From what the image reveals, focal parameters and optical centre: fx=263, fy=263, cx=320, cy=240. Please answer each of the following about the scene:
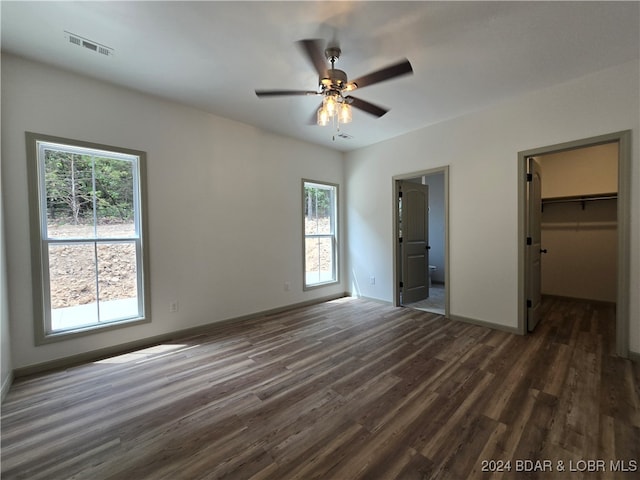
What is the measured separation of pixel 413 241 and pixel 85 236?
4540 mm

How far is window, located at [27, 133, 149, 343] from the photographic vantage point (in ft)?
8.14

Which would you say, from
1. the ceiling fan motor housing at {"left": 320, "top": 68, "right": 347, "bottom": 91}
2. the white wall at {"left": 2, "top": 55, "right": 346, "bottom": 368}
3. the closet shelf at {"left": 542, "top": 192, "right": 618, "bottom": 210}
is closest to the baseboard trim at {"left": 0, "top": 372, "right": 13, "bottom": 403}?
the white wall at {"left": 2, "top": 55, "right": 346, "bottom": 368}

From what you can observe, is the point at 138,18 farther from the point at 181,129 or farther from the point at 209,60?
the point at 181,129

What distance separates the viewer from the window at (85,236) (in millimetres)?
2480

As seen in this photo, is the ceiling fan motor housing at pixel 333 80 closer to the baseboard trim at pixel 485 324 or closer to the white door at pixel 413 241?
the white door at pixel 413 241

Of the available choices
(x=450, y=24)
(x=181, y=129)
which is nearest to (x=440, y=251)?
(x=450, y=24)

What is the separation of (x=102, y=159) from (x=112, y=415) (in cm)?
248

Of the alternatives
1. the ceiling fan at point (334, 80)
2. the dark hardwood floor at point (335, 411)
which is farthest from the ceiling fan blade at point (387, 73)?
the dark hardwood floor at point (335, 411)

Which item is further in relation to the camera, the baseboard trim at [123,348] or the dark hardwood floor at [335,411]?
the baseboard trim at [123,348]

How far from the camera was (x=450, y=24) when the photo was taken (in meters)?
1.97

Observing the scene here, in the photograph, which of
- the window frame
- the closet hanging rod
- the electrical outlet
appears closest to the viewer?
the electrical outlet

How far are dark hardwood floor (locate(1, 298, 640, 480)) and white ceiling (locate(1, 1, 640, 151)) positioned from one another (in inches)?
111

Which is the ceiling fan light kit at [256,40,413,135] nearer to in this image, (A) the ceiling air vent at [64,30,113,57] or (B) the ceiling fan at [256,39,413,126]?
(B) the ceiling fan at [256,39,413,126]

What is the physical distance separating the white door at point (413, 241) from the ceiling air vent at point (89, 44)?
3901mm
